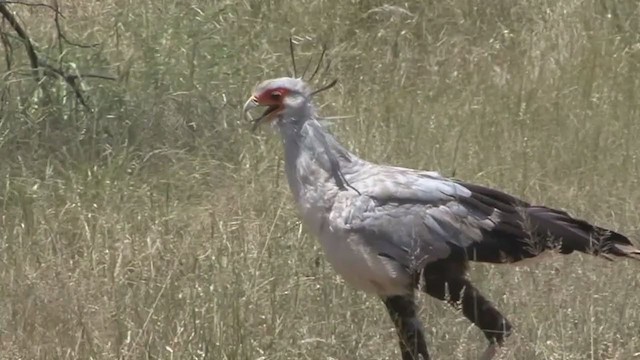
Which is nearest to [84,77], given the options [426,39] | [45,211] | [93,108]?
[93,108]

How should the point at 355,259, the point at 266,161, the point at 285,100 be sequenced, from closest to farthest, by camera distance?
the point at 355,259 → the point at 285,100 → the point at 266,161

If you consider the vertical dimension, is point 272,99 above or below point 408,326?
above

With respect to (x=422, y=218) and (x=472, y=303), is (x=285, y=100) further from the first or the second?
(x=472, y=303)

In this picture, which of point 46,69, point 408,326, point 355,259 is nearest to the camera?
point 355,259

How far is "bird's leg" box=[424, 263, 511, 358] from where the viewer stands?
4.52 m

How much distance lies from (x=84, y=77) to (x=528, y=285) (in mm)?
2920

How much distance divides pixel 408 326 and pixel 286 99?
0.85 metres

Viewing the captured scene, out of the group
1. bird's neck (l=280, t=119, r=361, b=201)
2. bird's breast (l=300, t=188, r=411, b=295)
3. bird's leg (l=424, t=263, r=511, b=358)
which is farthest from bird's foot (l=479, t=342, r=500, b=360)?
bird's neck (l=280, t=119, r=361, b=201)

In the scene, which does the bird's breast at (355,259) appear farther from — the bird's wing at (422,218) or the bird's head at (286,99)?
the bird's head at (286,99)

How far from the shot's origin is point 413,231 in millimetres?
4551

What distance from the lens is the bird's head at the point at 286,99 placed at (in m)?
4.76

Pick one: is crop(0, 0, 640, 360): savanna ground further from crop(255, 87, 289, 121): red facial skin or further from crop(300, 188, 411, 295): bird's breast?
crop(255, 87, 289, 121): red facial skin

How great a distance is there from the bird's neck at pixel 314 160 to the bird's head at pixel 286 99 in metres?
0.03

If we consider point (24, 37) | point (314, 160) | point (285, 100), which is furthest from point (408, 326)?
point (24, 37)
